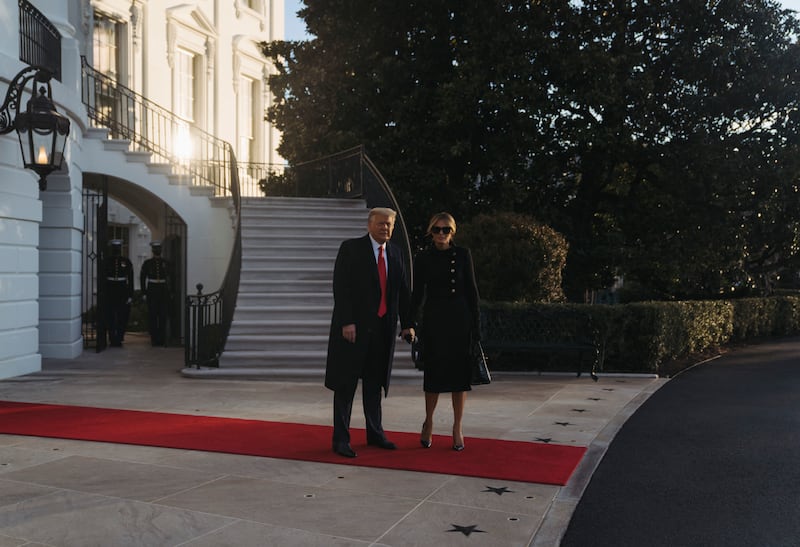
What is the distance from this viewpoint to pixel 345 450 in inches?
257

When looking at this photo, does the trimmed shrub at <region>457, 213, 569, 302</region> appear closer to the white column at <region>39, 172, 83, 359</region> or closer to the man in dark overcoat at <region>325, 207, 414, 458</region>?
the white column at <region>39, 172, 83, 359</region>

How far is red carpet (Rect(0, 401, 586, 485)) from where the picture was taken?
20.6 ft

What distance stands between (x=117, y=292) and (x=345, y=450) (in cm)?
995

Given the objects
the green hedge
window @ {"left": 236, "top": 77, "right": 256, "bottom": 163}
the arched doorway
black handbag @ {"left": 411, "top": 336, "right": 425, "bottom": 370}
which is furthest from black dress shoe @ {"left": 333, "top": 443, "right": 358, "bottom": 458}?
window @ {"left": 236, "top": 77, "right": 256, "bottom": 163}

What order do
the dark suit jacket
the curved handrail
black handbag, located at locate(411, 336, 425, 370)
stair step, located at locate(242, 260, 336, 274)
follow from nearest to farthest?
1. the dark suit jacket
2. black handbag, located at locate(411, 336, 425, 370)
3. the curved handrail
4. stair step, located at locate(242, 260, 336, 274)

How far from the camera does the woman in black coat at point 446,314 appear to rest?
6.70m

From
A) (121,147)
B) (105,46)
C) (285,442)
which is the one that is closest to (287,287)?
(121,147)

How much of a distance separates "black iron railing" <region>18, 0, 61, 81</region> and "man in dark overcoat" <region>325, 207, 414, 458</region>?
20.7 ft

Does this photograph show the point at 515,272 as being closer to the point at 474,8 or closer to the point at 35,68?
the point at 474,8

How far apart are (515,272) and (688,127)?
688 cm

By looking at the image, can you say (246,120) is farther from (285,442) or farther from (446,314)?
(446,314)

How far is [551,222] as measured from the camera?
726 inches

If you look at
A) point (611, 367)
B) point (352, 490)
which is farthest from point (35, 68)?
point (611, 367)

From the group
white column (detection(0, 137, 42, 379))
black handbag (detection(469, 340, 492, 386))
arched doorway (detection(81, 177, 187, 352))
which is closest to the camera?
black handbag (detection(469, 340, 492, 386))
